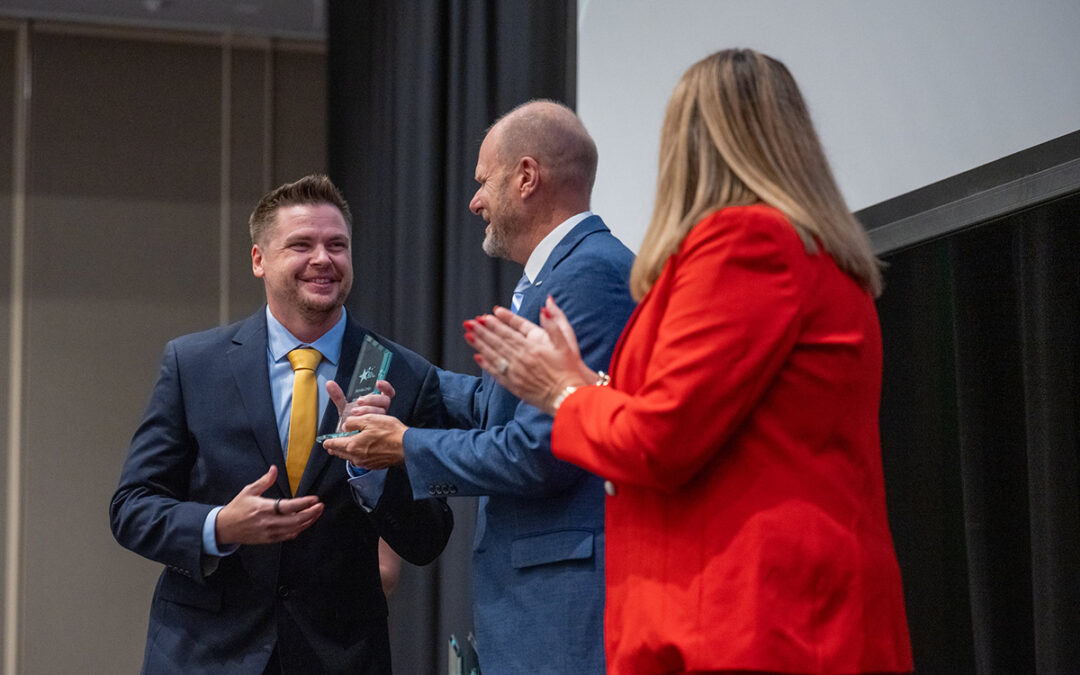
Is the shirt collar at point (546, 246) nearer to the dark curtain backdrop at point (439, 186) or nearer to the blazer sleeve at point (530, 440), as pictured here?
the blazer sleeve at point (530, 440)

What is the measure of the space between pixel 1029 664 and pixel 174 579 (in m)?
1.65

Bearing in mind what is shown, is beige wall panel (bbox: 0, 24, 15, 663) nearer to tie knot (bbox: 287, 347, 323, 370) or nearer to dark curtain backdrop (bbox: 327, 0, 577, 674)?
dark curtain backdrop (bbox: 327, 0, 577, 674)

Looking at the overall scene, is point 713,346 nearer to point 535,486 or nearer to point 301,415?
point 535,486

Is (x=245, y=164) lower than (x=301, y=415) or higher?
higher

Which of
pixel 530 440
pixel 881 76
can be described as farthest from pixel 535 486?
pixel 881 76

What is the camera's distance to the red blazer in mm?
1410

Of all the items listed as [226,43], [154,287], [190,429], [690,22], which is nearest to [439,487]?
[190,429]

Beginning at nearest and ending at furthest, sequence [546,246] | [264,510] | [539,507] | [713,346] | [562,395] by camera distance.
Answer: [713,346]
[562,395]
[539,507]
[264,510]
[546,246]

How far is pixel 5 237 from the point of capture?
5293mm

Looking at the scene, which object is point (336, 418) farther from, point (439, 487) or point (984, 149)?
point (984, 149)

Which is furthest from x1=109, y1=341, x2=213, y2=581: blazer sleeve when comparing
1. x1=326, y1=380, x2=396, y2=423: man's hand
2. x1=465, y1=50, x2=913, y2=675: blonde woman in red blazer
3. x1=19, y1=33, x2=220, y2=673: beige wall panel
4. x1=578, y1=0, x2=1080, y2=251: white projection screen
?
x1=19, y1=33, x2=220, y2=673: beige wall panel

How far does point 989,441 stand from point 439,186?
2655mm

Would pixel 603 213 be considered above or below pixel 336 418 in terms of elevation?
above

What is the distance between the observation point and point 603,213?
12.5 ft
